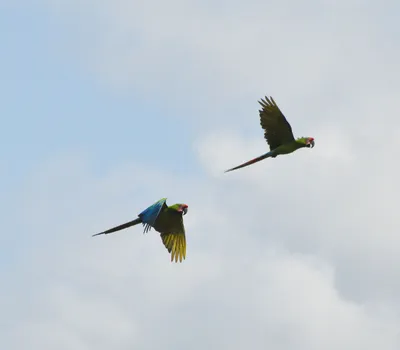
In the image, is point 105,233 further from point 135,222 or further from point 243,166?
point 243,166

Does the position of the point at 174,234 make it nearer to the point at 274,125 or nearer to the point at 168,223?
the point at 168,223

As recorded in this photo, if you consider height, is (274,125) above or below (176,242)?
above

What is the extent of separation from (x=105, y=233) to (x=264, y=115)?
989 centimetres

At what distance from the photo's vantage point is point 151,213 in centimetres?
3616

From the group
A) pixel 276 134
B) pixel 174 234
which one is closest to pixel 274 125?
pixel 276 134

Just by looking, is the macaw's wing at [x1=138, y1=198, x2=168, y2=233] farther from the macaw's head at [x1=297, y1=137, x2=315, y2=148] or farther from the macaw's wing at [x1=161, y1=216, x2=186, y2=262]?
the macaw's head at [x1=297, y1=137, x2=315, y2=148]

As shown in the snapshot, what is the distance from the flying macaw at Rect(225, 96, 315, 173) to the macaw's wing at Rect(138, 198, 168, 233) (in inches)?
241

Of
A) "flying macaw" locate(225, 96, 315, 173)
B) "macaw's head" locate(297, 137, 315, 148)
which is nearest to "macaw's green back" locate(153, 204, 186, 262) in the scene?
"flying macaw" locate(225, 96, 315, 173)

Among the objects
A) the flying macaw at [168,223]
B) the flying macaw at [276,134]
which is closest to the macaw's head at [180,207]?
the flying macaw at [168,223]

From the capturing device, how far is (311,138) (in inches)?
1724

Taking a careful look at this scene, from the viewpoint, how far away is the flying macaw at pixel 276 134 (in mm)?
42625

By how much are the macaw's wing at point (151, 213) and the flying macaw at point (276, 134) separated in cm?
611

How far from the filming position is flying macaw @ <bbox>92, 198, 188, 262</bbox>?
3616cm

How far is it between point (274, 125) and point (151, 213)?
9.02 metres
